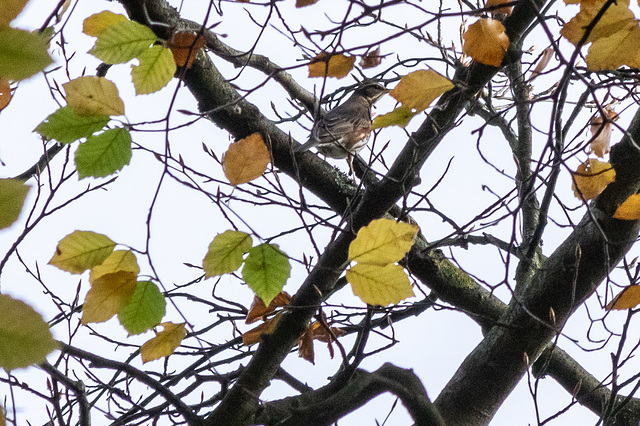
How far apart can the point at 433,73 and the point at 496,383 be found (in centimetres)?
133

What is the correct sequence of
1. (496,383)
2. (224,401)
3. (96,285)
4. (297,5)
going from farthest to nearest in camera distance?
(496,383) < (224,401) < (297,5) < (96,285)

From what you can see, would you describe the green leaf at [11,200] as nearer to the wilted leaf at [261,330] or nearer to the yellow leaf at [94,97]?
the yellow leaf at [94,97]

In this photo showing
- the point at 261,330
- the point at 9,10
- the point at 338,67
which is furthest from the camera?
the point at 261,330

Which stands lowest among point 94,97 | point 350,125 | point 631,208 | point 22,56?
point 22,56

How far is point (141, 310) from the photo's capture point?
1741 mm

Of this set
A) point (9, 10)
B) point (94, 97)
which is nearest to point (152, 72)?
point (94, 97)

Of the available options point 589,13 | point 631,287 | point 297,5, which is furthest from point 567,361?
point 297,5

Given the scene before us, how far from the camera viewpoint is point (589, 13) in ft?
4.99

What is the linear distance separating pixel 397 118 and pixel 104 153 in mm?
865

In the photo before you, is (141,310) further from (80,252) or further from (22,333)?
(22,333)

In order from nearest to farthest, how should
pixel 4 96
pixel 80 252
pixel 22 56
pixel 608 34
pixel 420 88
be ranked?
pixel 22 56, pixel 608 34, pixel 80 252, pixel 420 88, pixel 4 96

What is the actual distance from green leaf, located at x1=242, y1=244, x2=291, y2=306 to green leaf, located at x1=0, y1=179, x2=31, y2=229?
116cm

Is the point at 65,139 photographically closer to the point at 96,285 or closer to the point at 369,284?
the point at 96,285

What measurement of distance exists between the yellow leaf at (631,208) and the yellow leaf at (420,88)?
37.0 inches
